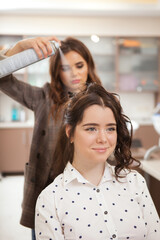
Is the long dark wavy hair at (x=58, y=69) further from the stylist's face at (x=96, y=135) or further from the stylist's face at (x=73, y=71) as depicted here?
the stylist's face at (x=96, y=135)

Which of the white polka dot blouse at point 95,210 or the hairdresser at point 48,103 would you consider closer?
the white polka dot blouse at point 95,210

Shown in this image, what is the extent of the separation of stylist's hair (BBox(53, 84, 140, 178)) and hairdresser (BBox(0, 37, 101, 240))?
0.48ft

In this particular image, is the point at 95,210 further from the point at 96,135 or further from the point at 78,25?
the point at 78,25

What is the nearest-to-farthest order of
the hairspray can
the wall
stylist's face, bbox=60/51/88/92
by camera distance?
1. the hairspray can
2. stylist's face, bbox=60/51/88/92
3. the wall

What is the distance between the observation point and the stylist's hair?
3.23ft

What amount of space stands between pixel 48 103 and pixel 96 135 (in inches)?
16.8

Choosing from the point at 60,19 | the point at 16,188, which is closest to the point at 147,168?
the point at 16,188

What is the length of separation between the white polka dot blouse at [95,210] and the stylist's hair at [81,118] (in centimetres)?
8

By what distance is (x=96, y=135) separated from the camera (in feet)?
3.06

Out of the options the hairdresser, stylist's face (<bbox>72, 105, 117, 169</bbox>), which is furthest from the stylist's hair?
the hairdresser

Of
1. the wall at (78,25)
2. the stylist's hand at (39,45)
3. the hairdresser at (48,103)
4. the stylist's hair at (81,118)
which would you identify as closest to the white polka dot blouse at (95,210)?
the stylist's hair at (81,118)

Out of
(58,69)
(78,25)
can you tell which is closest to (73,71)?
(58,69)

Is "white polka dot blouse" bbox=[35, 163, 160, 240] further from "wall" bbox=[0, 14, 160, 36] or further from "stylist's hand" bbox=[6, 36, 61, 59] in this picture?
"wall" bbox=[0, 14, 160, 36]

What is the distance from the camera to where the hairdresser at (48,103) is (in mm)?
1255
